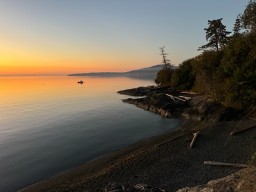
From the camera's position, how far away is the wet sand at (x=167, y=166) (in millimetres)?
18703

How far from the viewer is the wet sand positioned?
18.7 metres

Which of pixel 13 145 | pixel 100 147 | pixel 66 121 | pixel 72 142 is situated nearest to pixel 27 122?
pixel 66 121

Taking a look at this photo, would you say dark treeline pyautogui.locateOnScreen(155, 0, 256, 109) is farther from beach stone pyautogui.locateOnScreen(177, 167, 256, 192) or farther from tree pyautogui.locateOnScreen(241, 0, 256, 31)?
beach stone pyautogui.locateOnScreen(177, 167, 256, 192)

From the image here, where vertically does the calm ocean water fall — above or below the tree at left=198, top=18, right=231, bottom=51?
below

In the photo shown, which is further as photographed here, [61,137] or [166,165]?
[61,137]

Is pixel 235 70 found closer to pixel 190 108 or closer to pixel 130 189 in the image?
pixel 190 108

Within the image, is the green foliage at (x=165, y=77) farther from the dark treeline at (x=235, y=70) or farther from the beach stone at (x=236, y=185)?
the beach stone at (x=236, y=185)

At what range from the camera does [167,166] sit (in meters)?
21.0

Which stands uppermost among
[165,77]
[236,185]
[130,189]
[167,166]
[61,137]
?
[165,77]

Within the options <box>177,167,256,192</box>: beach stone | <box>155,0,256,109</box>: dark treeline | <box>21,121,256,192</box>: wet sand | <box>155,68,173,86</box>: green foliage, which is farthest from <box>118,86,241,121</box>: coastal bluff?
<box>177,167,256,192</box>: beach stone

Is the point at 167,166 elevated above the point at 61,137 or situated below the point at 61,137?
above

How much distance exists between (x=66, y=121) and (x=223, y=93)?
82.4 ft

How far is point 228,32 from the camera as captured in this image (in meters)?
73.0

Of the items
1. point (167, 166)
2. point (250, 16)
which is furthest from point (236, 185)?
point (250, 16)
